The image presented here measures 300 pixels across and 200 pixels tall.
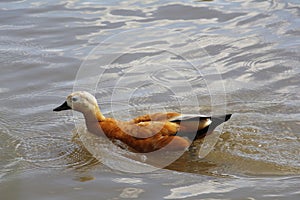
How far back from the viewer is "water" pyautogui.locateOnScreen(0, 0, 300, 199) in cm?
556

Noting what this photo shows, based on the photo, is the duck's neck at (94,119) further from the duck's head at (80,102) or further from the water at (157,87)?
the water at (157,87)

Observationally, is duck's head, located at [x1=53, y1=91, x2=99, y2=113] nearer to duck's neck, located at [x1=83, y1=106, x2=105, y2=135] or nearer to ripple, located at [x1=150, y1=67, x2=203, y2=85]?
duck's neck, located at [x1=83, y1=106, x2=105, y2=135]

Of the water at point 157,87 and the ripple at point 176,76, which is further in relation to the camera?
the ripple at point 176,76

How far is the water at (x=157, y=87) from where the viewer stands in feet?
18.2

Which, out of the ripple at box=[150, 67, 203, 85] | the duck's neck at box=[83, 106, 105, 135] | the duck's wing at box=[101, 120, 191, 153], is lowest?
the duck's wing at box=[101, 120, 191, 153]

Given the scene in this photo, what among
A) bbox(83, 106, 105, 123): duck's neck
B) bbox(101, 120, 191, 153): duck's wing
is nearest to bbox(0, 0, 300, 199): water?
bbox(101, 120, 191, 153): duck's wing

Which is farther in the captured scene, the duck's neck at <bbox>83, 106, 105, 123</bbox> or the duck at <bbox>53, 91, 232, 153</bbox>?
the duck's neck at <bbox>83, 106, 105, 123</bbox>

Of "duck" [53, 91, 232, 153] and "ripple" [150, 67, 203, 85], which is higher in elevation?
"ripple" [150, 67, 203, 85]

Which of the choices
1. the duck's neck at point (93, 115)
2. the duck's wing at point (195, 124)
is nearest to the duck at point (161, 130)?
the duck's wing at point (195, 124)

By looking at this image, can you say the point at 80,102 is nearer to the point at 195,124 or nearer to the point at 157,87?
the point at 195,124

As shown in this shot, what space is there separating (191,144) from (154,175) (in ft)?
2.35

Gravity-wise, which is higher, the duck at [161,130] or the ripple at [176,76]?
the ripple at [176,76]

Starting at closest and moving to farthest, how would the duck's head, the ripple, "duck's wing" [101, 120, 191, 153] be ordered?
"duck's wing" [101, 120, 191, 153] → the duck's head → the ripple

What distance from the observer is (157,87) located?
7.84m
